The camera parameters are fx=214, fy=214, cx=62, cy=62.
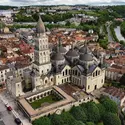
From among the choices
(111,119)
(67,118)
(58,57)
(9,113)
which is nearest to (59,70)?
(58,57)

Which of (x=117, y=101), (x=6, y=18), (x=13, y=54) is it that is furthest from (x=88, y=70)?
(x=6, y=18)

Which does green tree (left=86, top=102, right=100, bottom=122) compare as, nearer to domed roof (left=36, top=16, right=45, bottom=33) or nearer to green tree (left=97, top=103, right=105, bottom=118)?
green tree (left=97, top=103, right=105, bottom=118)

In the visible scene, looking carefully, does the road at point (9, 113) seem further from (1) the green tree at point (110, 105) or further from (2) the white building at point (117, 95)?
(2) the white building at point (117, 95)

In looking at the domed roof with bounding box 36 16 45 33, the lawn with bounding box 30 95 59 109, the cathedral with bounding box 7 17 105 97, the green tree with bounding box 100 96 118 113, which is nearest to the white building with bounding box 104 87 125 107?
the green tree with bounding box 100 96 118 113

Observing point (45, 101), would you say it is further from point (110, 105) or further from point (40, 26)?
point (40, 26)

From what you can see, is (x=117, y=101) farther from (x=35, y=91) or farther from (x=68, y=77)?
(x=35, y=91)

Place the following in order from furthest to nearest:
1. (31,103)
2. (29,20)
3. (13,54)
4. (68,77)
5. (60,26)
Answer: (29,20) → (60,26) → (13,54) → (68,77) → (31,103)
